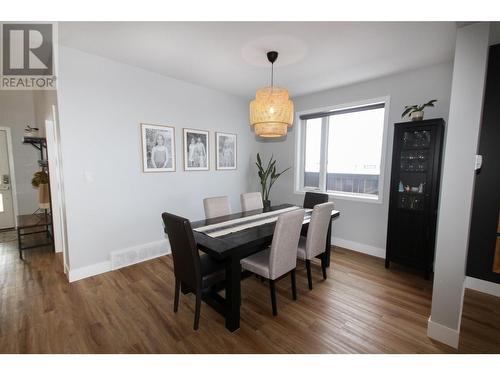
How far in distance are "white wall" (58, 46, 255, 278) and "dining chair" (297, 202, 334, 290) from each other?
195 centimetres

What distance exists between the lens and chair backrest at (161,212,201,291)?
1610 mm

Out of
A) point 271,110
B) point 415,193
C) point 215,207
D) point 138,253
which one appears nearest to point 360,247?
point 415,193

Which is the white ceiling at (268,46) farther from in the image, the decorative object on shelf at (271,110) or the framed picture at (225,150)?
the framed picture at (225,150)

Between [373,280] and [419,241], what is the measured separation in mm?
713

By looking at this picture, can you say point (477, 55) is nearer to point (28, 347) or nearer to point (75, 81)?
point (75, 81)

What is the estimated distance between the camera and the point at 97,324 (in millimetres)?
1832

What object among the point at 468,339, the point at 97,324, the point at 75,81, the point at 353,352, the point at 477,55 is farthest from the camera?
the point at 75,81

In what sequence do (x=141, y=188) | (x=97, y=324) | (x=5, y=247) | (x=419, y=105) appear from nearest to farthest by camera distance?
(x=97, y=324) < (x=419, y=105) < (x=141, y=188) < (x=5, y=247)

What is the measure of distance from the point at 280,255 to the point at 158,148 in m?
2.20

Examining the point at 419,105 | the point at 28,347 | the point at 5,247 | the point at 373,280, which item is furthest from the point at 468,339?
the point at 5,247

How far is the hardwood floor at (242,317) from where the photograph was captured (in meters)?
1.62

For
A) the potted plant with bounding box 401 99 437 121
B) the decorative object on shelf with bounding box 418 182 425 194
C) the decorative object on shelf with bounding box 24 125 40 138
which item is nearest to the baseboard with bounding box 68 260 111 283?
the decorative object on shelf with bounding box 24 125 40 138

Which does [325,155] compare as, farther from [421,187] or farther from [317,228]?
[317,228]

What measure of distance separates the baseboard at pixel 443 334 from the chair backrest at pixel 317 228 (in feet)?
3.40
